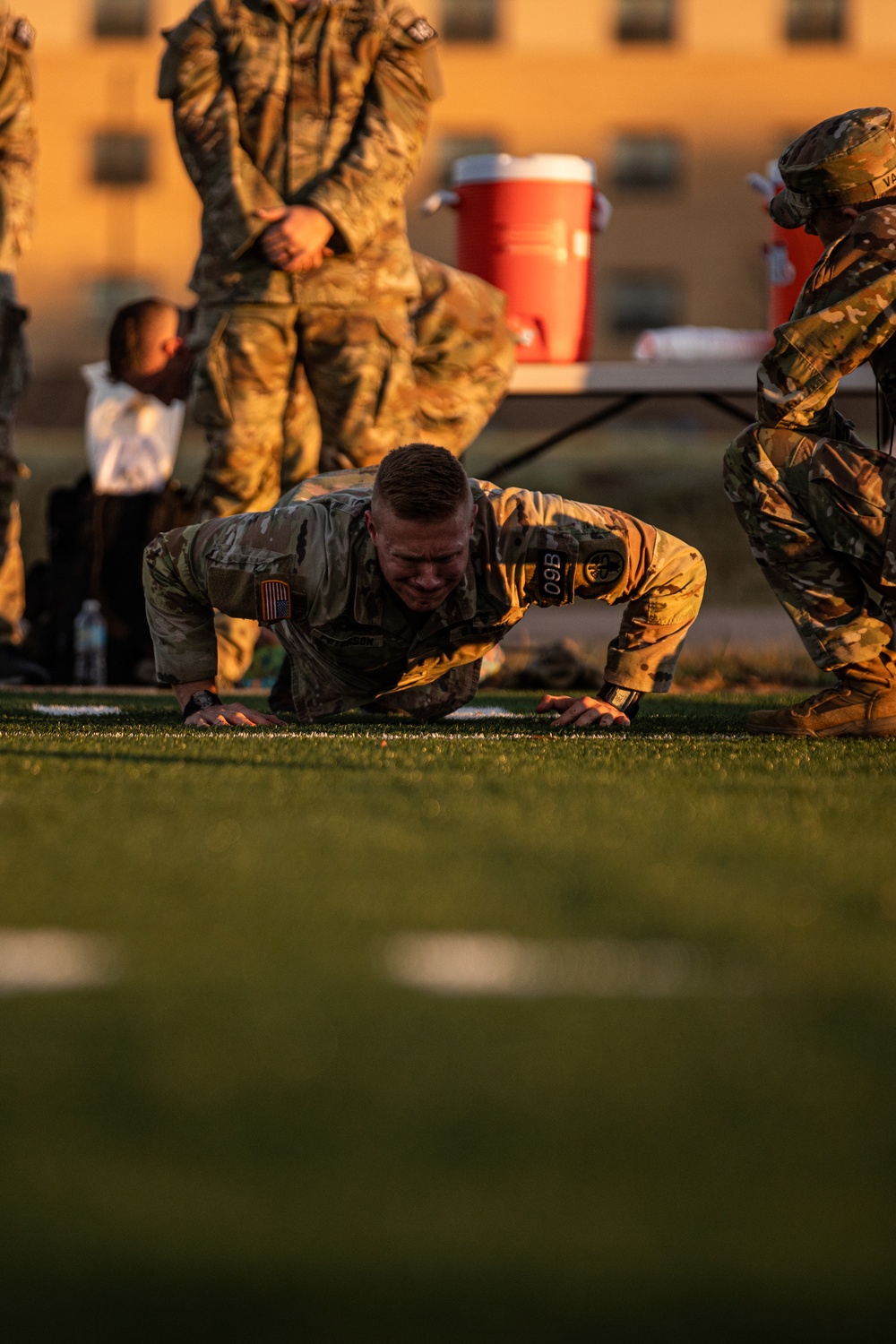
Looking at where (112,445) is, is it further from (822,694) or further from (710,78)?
(710,78)

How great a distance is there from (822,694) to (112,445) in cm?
454

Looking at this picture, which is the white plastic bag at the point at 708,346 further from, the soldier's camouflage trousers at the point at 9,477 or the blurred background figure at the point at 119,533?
the soldier's camouflage trousers at the point at 9,477

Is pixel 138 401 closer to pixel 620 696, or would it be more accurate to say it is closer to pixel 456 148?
pixel 620 696

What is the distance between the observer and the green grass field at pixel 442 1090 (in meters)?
1.01

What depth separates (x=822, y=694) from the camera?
148 inches

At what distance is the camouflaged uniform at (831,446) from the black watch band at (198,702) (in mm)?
1240

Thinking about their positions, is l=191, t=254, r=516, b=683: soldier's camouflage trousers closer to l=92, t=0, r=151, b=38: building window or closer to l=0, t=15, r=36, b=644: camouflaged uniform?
l=0, t=15, r=36, b=644: camouflaged uniform

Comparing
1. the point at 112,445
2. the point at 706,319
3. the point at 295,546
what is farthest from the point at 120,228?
the point at 295,546

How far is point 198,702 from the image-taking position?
12.5 ft

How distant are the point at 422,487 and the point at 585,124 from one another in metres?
22.7

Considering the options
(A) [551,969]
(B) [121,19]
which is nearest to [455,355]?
(A) [551,969]

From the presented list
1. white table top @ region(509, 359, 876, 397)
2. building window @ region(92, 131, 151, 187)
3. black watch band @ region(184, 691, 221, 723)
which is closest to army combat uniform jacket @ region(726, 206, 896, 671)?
black watch band @ region(184, 691, 221, 723)

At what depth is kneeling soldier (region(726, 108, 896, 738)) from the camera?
11.7 ft

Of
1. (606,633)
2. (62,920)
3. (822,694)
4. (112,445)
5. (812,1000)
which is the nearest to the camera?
(812,1000)
